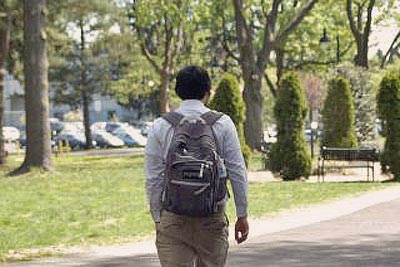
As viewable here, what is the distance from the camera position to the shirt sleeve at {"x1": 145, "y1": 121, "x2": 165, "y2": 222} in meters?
5.18

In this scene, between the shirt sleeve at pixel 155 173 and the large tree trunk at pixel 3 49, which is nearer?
the shirt sleeve at pixel 155 173

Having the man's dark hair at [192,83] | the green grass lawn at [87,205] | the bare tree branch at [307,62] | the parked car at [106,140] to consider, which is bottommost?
the parked car at [106,140]

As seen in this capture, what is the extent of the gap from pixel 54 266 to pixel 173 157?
4.95m

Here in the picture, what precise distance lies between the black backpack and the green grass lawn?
230 inches

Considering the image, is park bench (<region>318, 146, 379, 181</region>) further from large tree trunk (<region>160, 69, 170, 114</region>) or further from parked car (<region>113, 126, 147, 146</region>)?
parked car (<region>113, 126, 147, 146</region>)

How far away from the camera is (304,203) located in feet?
52.9

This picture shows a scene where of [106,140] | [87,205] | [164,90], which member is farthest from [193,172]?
[106,140]

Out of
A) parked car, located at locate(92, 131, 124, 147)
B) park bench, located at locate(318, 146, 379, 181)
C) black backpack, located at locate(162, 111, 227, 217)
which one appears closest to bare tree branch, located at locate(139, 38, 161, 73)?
parked car, located at locate(92, 131, 124, 147)

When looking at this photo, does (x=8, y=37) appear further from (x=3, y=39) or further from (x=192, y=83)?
(x=192, y=83)

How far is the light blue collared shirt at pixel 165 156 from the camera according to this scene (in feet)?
17.0

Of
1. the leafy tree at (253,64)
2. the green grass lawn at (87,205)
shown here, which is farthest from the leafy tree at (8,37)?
the green grass lawn at (87,205)

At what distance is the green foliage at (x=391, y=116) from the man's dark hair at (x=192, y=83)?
1696cm

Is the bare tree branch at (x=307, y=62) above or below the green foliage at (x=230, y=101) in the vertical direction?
above

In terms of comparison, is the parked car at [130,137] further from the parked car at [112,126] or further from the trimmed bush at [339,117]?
the trimmed bush at [339,117]
